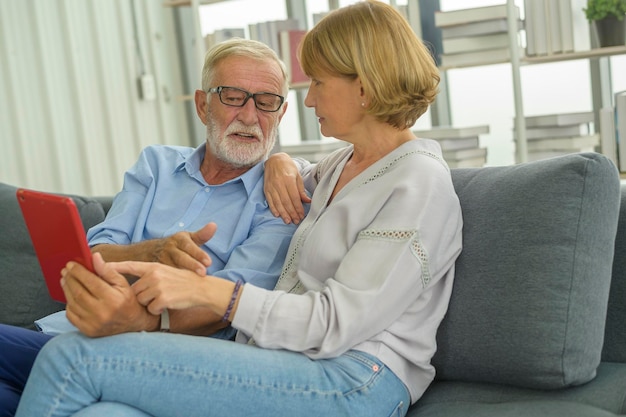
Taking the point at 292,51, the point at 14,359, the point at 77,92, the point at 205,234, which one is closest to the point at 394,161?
the point at 205,234

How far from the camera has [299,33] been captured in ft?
11.9

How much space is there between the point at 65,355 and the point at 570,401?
893 millimetres

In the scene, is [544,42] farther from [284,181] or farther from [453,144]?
[284,181]

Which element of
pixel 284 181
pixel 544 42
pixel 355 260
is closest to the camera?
pixel 355 260

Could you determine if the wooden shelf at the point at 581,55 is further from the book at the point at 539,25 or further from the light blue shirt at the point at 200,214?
the light blue shirt at the point at 200,214

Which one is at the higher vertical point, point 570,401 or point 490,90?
point 490,90

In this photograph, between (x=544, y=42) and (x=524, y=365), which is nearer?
(x=524, y=365)

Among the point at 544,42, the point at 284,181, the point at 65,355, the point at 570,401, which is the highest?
the point at 544,42

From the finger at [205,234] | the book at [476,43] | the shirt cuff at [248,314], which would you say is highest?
the book at [476,43]

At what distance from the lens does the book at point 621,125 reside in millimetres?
2945

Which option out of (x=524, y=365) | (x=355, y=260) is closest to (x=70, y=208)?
(x=355, y=260)

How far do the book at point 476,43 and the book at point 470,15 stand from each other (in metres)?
0.06

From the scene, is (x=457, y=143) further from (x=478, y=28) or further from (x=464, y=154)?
(x=478, y=28)

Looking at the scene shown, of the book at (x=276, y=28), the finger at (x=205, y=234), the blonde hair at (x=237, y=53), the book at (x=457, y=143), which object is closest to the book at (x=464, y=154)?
the book at (x=457, y=143)
